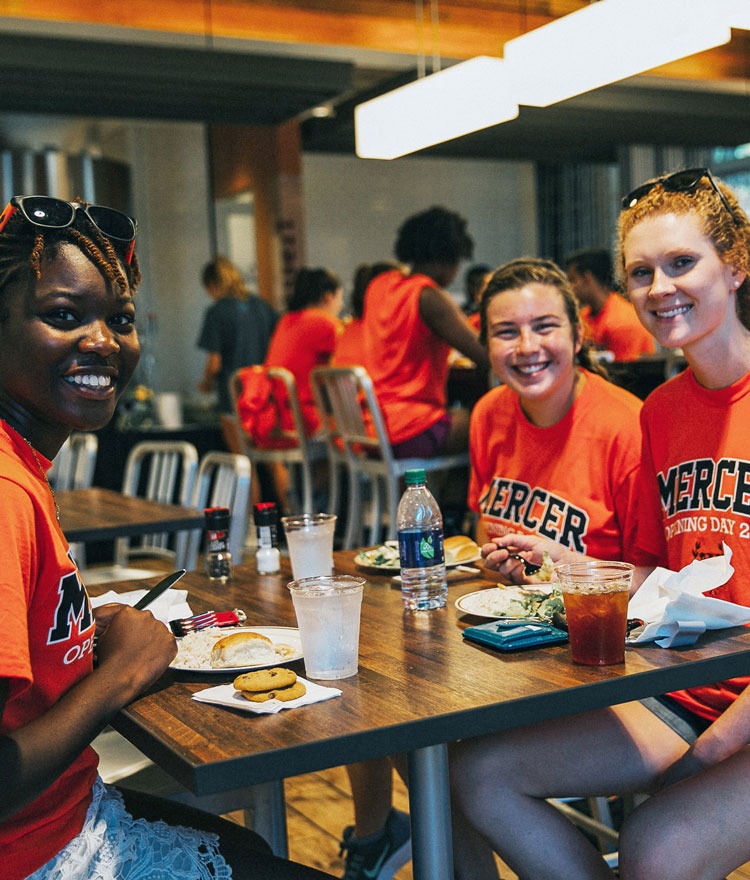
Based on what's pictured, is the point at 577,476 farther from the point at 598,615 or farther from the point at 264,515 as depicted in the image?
the point at 598,615

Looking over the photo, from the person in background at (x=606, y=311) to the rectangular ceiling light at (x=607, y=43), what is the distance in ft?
5.22

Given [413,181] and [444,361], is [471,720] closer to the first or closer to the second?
[444,361]

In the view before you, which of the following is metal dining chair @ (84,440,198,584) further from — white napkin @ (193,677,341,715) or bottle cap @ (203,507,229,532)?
white napkin @ (193,677,341,715)

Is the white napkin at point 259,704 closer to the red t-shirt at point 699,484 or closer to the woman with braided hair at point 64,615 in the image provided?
the woman with braided hair at point 64,615

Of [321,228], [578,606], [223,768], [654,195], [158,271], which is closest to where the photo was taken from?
[223,768]

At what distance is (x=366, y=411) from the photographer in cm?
411

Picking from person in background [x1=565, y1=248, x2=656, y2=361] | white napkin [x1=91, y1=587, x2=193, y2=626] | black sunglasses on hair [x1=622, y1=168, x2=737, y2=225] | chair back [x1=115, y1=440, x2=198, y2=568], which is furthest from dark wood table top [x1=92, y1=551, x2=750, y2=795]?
person in background [x1=565, y1=248, x2=656, y2=361]

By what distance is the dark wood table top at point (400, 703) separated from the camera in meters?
0.98

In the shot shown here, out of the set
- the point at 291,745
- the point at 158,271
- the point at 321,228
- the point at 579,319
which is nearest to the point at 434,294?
the point at 579,319

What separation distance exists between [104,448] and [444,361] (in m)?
2.42

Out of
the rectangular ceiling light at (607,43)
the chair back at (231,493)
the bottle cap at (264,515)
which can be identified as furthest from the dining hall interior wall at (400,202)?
the bottle cap at (264,515)

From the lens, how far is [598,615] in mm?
1163

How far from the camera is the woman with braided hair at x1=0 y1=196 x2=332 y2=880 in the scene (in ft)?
3.23

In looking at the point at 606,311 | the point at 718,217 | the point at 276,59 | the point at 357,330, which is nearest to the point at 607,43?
the point at 718,217
